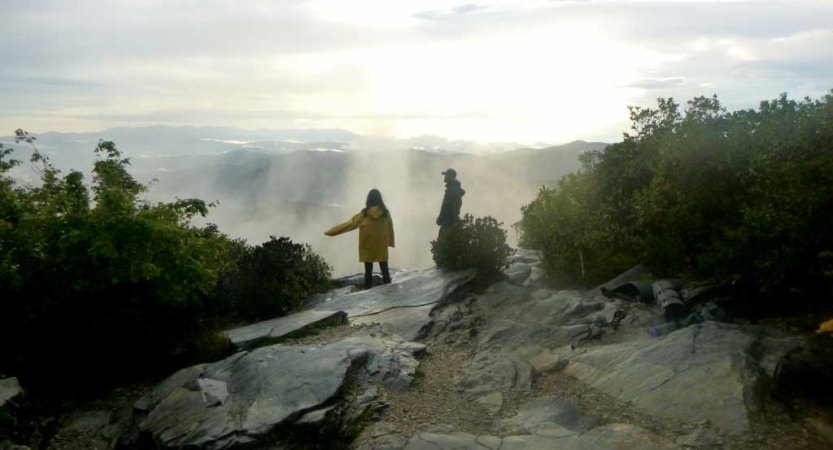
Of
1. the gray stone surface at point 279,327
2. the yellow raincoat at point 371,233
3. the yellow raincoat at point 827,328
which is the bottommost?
the gray stone surface at point 279,327

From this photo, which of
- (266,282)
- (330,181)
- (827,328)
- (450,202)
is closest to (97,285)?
(266,282)

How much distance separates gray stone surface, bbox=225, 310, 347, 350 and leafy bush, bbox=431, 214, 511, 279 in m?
2.63

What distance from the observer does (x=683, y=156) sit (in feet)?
34.9

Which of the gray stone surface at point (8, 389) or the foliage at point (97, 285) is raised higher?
the foliage at point (97, 285)

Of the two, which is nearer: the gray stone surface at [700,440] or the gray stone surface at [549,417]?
the gray stone surface at [700,440]

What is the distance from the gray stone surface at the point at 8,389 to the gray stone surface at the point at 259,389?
1.35 meters

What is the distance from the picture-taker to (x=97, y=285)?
8.62 meters

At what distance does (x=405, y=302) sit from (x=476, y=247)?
1.81 m

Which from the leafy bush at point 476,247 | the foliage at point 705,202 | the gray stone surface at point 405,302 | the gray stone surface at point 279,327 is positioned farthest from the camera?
the leafy bush at point 476,247

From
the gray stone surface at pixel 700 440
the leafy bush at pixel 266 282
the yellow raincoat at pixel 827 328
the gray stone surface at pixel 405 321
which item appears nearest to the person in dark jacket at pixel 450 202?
the leafy bush at pixel 266 282

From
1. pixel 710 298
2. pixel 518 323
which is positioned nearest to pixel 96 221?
pixel 518 323

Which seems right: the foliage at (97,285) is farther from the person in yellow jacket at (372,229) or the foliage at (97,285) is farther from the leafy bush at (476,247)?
the leafy bush at (476,247)

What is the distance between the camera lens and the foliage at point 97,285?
8.49 m

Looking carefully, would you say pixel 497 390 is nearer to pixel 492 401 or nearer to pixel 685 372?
pixel 492 401
